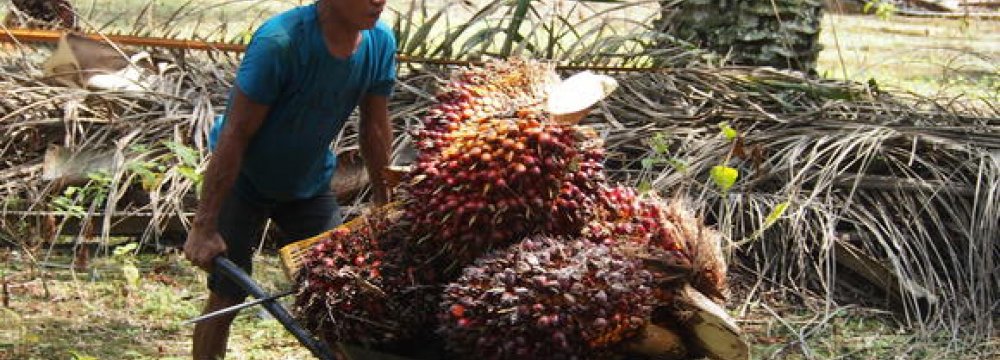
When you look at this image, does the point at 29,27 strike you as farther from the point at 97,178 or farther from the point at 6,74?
the point at 97,178

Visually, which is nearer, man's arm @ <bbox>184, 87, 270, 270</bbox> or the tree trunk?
man's arm @ <bbox>184, 87, 270, 270</bbox>

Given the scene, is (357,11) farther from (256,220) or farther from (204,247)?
(256,220)

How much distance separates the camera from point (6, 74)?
5.34m

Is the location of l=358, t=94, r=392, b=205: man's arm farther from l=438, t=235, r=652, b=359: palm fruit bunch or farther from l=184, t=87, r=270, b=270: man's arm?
l=438, t=235, r=652, b=359: palm fruit bunch

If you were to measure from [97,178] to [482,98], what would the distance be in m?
2.37

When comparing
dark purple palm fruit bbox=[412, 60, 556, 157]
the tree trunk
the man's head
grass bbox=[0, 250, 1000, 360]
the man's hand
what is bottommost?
grass bbox=[0, 250, 1000, 360]

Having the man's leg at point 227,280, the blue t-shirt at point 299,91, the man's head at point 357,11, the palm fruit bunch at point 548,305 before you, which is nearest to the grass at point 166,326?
the man's leg at point 227,280

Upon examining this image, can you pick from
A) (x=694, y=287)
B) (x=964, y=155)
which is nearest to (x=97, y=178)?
(x=694, y=287)

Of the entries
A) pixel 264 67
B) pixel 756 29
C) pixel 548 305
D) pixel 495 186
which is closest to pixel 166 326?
pixel 264 67

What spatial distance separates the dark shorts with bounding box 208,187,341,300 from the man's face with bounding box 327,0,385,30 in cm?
A: 67

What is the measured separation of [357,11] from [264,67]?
0.24 metres

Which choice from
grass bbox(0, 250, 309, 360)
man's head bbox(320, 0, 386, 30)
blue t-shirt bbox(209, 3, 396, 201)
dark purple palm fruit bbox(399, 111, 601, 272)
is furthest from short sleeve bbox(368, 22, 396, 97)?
grass bbox(0, 250, 309, 360)

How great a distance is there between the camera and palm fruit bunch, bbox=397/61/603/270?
235 centimetres

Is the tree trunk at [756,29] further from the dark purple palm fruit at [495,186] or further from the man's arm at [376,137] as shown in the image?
the dark purple palm fruit at [495,186]
